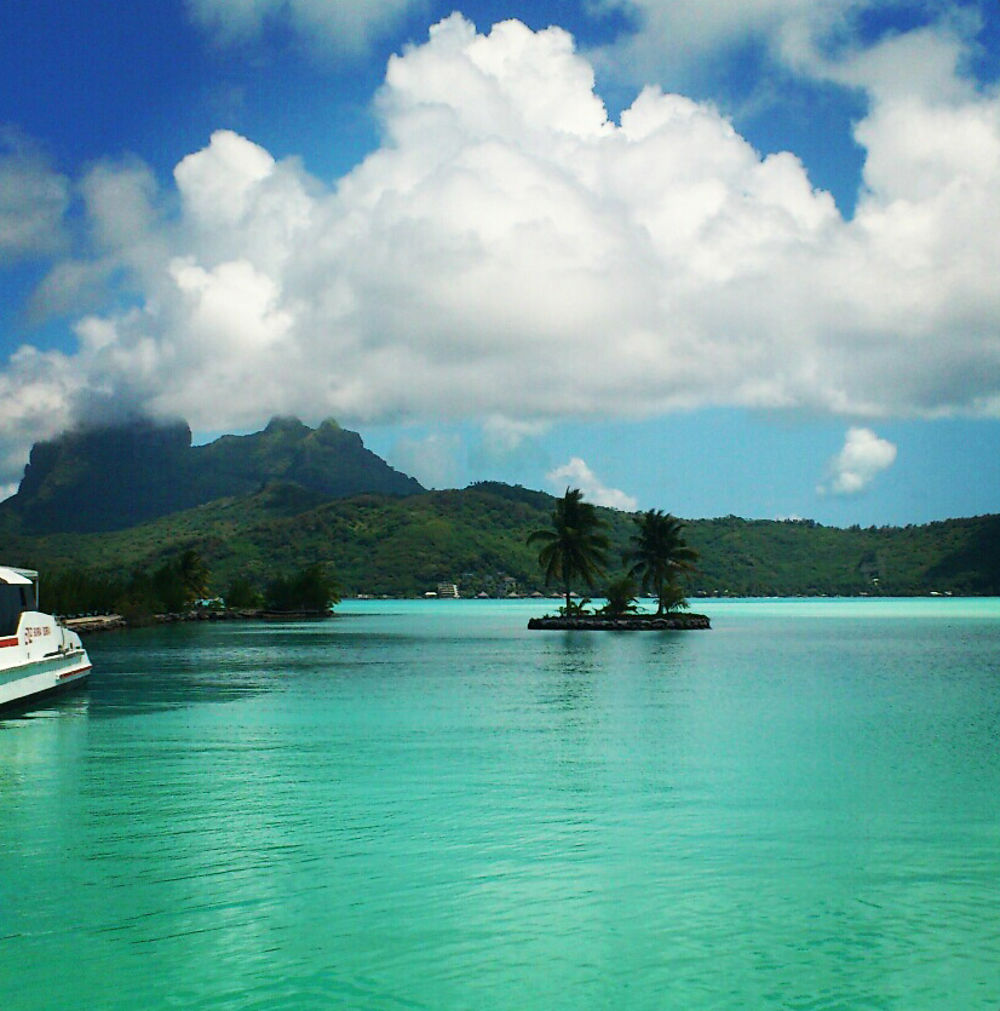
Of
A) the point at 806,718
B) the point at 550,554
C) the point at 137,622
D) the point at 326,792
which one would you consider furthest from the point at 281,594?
the point at 326,792

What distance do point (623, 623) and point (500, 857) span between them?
272 feet

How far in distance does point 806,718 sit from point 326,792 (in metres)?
18.9

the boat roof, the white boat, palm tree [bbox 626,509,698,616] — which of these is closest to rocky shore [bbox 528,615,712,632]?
palm tree [bbox 626,509,698,616]

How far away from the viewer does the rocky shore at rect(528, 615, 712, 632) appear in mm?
98750

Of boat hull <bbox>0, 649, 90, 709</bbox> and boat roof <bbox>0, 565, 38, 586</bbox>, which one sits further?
boat roof <bbox>0, 565, 38, 586</bbox>

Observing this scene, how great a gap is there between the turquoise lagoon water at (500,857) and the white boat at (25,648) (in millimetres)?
1774

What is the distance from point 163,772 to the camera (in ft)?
78.1

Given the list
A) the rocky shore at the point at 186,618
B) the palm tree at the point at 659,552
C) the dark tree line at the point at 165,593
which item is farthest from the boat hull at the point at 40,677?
the palm tree at the point at 659,552

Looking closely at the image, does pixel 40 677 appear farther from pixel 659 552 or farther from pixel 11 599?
pixel 659 552

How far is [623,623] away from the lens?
98.5 meters

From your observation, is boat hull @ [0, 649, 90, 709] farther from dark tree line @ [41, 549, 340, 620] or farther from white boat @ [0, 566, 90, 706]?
dark tree line @ [41, 549, 340, 620]

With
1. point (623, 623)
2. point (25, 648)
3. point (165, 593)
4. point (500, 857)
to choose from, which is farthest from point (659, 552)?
point (500, 857)

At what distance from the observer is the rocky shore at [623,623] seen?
98.8 metres

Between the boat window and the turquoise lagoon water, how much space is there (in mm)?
3594
